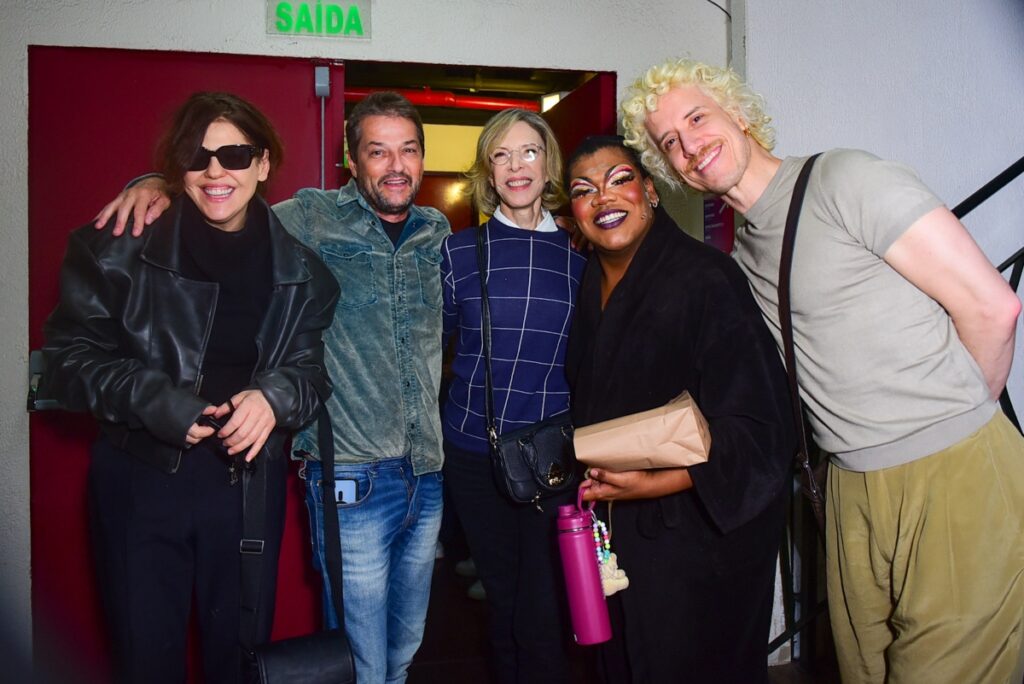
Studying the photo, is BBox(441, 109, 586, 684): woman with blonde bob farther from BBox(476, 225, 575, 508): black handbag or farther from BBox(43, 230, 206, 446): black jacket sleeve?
BBox(43, 230, 206, 446): black jacket sleeve

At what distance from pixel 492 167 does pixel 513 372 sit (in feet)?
2.04

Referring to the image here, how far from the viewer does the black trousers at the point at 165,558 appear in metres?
1.63

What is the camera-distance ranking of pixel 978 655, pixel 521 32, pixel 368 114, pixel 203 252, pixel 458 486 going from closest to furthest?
pixel 978 655
pixel 203 252
pixel 368 114
pixel 458 486
pixel 521 32

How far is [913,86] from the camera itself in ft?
9.14

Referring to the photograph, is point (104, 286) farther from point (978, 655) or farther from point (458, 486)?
point (978, 655)

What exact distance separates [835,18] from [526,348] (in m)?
1.86

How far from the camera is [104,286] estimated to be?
1623 mm

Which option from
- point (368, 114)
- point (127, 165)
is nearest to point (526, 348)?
point (368, 114)

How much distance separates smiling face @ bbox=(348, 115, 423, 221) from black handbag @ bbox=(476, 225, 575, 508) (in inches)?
20.3

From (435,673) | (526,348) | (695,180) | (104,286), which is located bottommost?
(435,673)

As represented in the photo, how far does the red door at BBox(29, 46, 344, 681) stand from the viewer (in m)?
2.64

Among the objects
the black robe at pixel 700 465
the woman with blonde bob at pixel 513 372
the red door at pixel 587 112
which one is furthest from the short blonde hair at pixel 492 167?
the red door at pixel 587 112

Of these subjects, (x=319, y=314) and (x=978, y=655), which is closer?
(x=978, y=655)

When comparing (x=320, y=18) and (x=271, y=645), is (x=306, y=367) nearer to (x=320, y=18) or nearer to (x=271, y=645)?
(x=271, y=645)
